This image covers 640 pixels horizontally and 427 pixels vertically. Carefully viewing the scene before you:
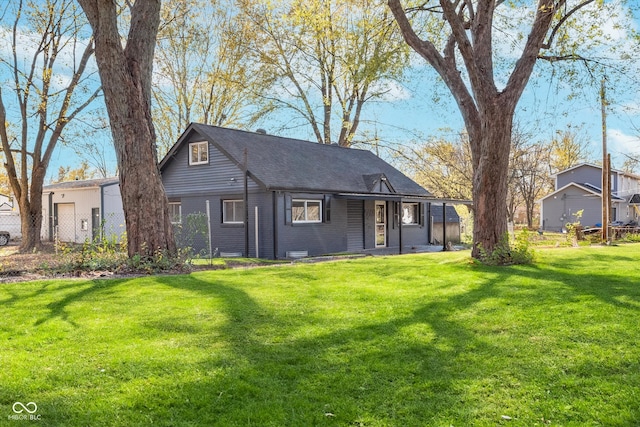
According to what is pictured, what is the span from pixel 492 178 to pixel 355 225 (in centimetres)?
1066

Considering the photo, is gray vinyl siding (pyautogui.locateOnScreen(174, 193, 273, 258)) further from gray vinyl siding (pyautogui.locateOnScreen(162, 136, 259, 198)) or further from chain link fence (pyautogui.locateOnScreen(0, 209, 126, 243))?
chain link fence (pyautogui.locateOnScreen(0, 209, 126, 243))

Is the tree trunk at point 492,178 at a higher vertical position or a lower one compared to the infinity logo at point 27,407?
higher

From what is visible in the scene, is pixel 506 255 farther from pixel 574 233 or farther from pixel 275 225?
pixel 574 233

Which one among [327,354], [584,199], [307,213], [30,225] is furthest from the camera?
[584,199]

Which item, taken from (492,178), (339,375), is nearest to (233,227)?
(492,178)

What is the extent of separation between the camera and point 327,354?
15.9 ft

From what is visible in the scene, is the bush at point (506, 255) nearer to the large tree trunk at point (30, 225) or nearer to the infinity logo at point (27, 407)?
the infinity logo at point (27, 407)

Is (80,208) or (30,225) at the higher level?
(80,208)

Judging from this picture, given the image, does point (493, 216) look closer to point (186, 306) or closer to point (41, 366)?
point (186, 306)

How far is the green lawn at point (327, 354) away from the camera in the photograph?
361cm

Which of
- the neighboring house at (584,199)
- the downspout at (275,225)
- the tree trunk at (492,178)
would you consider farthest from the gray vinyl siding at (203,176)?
the neighboring house at (584,199)

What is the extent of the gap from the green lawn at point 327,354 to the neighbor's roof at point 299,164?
33.8ft

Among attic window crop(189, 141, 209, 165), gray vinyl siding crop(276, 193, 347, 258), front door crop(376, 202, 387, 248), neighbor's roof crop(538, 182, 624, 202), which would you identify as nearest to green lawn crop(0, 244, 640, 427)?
gray vinyl siding crop(276, 193, 347, 258)

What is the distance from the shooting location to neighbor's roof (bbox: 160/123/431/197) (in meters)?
18.4
